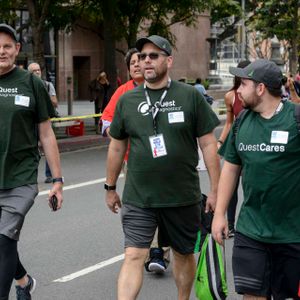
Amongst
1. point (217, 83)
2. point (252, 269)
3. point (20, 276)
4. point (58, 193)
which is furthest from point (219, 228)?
point (217, 83)

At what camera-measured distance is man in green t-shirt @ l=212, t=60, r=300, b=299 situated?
15.5 ft

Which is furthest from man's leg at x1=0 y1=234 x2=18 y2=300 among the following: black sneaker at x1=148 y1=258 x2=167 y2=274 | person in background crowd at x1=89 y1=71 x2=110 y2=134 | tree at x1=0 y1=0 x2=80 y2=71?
person in background crowd at x1=89 y1=71 x2=110 y2=134

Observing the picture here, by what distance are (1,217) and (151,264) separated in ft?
6.94

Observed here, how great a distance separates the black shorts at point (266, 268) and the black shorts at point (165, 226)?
2.91 feet

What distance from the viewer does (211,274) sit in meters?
5.43

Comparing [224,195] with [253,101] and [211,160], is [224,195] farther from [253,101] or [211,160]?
[211,160]

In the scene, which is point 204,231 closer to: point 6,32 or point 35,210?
point 6,32

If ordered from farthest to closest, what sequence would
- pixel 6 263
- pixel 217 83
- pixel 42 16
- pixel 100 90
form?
pixel 217 83, pixel 100 90, pixel 42 16, pixel 6 263

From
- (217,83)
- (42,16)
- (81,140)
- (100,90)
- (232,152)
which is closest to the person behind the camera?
(232,152)

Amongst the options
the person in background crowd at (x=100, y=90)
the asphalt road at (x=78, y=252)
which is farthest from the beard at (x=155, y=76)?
the person in background crowd at (x=100, y=90)

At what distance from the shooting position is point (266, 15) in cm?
3562

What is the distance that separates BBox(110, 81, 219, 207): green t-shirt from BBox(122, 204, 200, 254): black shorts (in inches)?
2.5

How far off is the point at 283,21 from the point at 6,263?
30.2m

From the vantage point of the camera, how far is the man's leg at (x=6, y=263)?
17.6 ft
